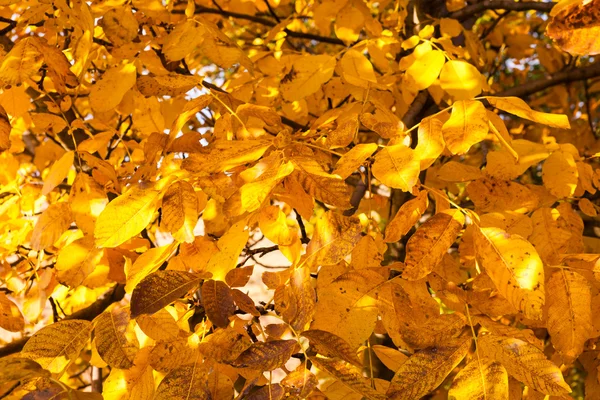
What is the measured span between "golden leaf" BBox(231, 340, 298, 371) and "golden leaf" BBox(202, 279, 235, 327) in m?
0.08

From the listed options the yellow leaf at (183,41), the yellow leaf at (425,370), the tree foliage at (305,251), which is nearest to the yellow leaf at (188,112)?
the tree foliage at (305,251)

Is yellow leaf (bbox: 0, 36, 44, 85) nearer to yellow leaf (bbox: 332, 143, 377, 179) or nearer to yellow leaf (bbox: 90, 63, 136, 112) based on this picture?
yellow leaf (bbox: 90, 63, 136, 112)

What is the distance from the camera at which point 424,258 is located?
964 mm

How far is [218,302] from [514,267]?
46 centimetres

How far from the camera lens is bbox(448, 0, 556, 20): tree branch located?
2016 millimetres

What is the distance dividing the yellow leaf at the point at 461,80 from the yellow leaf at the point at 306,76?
10.8 inches

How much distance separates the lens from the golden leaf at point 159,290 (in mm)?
878

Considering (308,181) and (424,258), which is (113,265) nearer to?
(308,181)

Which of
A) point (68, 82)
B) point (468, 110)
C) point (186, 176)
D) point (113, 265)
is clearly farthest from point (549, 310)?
point (68, 82)

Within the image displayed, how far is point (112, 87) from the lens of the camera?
1425 millimetres

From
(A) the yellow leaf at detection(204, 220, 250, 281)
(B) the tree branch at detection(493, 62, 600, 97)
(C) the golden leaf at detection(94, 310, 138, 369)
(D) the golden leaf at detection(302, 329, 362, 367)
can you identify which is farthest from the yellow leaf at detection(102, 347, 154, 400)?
(B) the tree branch at detection(493, 62, 600, 97)

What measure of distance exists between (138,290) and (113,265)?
508 mm

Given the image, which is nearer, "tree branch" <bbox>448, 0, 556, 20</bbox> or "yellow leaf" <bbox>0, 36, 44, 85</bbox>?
"yellow leaf" <bbox>0, 36, 44, 85</bbox>

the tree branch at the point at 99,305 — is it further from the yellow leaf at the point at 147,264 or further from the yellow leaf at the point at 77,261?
the yellow leaf at the point at 147,264
